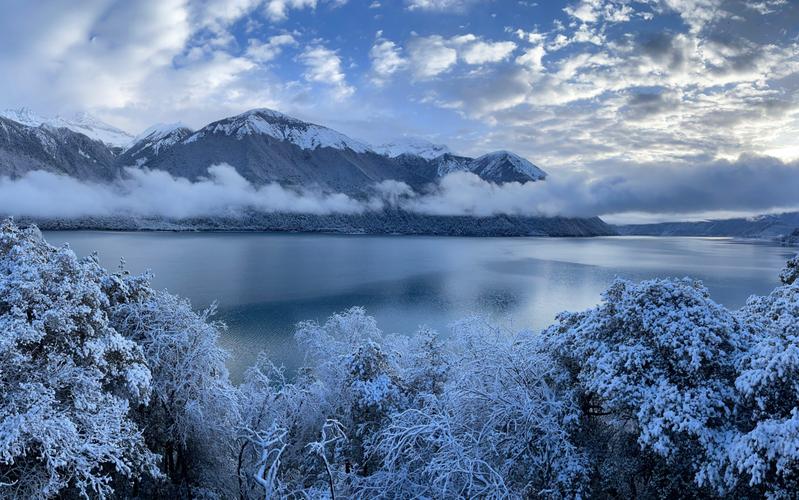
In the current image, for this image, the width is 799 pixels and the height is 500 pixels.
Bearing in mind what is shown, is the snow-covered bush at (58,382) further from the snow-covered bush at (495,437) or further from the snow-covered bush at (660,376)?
the snow-covered bush at (660,376)

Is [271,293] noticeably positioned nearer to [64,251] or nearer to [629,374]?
[64,251]

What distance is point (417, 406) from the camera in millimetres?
15227

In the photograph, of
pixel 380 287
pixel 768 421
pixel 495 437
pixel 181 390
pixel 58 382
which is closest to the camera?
pixel 768 421

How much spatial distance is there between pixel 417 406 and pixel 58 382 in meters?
10.4

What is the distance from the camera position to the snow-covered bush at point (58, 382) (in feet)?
31.4

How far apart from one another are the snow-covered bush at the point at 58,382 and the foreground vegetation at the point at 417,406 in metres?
0.05

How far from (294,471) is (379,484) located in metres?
8.28

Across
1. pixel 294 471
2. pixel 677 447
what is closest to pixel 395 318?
pixel 294 471

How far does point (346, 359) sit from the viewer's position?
16.6m

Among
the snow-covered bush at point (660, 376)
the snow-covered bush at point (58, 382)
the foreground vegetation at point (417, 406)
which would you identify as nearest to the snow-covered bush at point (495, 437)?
the foreground vegetation at point (417, 406)

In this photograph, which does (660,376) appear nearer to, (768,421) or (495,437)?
(768,421)

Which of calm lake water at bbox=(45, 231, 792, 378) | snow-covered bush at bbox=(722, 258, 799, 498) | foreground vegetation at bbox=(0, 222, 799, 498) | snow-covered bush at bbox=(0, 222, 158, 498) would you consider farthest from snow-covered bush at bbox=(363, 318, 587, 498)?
calm lake water at bbox=(45, 231, 792, 378)

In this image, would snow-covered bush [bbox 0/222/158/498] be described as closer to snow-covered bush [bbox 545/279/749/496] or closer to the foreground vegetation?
the foreground vegetation

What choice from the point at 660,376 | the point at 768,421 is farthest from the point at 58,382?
the point at 768,421
